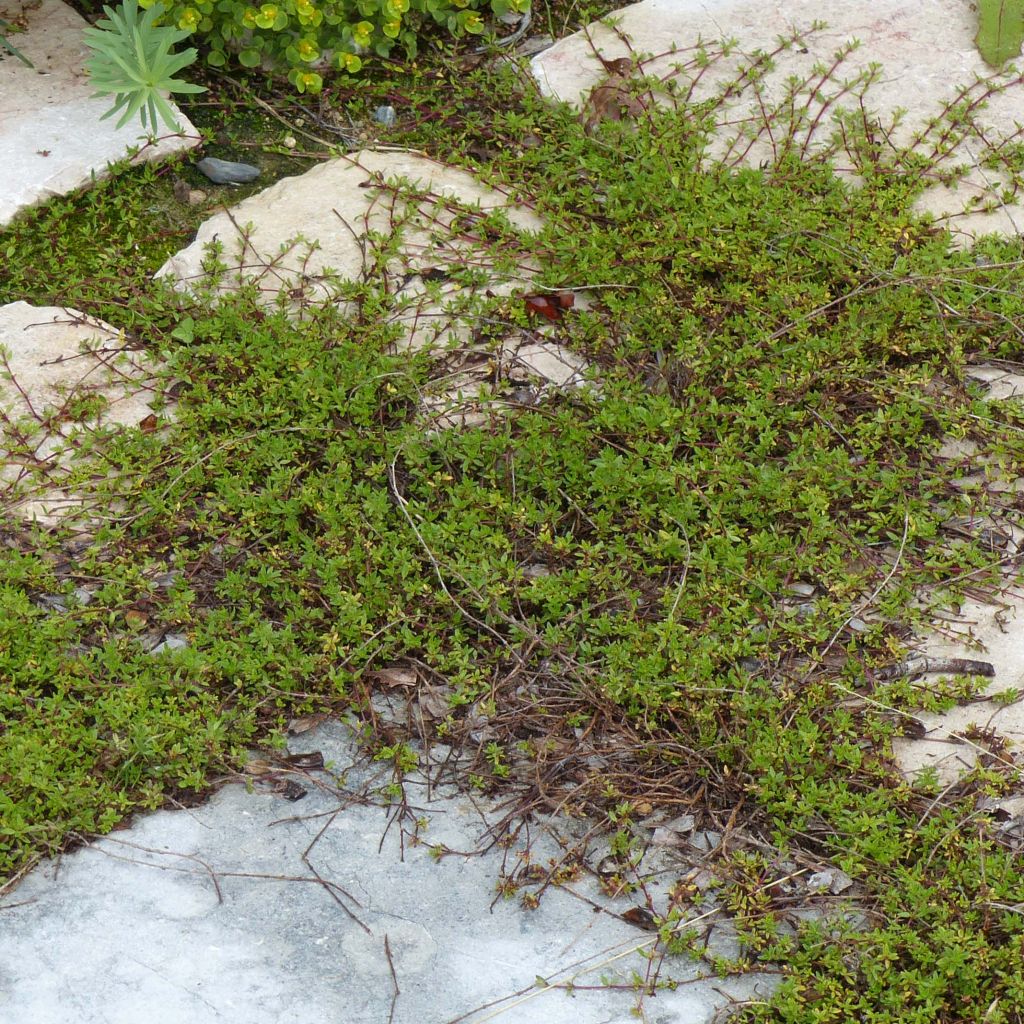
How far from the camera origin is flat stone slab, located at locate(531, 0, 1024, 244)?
4508 millimetres

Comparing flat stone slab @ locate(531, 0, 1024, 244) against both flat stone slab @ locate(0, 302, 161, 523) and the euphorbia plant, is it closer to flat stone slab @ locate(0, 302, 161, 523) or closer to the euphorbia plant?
the euphorbia plant

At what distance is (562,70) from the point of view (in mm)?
4887

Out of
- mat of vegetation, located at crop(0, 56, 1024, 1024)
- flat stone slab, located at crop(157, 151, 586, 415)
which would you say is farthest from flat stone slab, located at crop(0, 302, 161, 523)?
flat stone slab, located at crop(157, 151, 586, 415)

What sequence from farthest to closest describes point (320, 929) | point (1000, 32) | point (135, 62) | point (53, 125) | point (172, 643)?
point (1000, 32) → point (53, 125) → point (135, 62) → point (172, 643) → point (320, 929)

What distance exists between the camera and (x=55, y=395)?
3789 mm

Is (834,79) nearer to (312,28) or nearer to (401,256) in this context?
(401,256)

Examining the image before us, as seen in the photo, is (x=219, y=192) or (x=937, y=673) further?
(x=219, y=192)

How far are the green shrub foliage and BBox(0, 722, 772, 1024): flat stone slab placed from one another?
3.01 metres

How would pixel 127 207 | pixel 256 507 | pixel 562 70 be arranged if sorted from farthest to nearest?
pixel 562 70 < pixel 127 207 < pixel 256 507

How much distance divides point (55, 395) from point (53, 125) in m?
1.38

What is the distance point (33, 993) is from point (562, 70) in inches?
154

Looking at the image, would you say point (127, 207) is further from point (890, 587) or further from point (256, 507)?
point (890, 587)

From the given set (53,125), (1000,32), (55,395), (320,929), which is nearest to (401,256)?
(55,395)

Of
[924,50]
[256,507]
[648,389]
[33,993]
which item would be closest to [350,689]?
[256,507]
